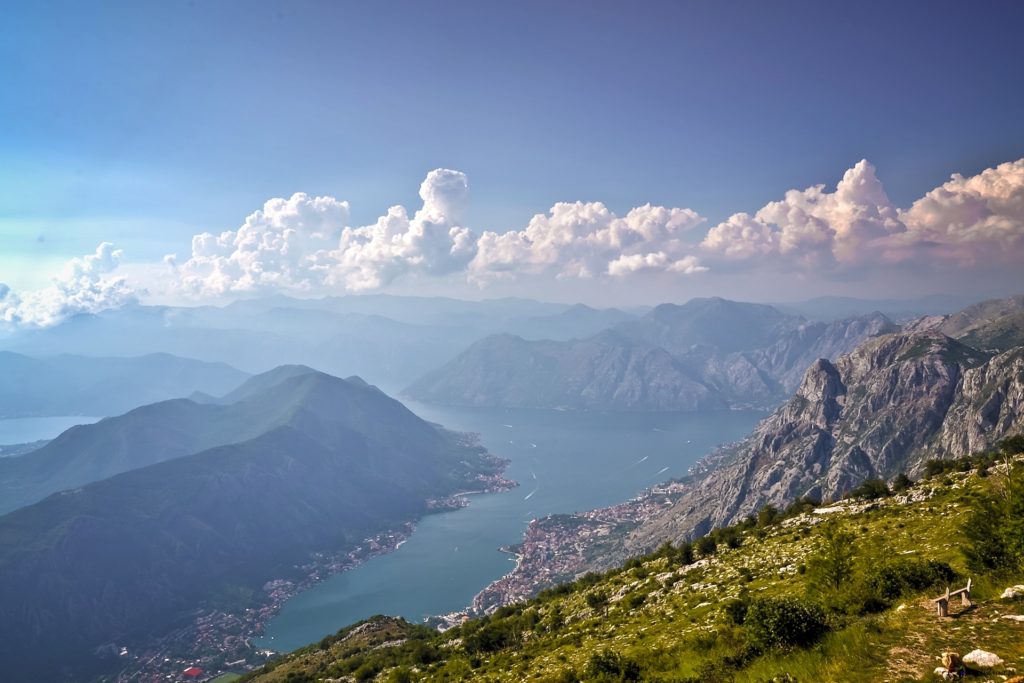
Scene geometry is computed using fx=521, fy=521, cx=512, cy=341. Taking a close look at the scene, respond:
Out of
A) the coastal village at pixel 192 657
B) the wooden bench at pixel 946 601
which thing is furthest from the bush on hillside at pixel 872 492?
the coastal village at pixel 192 657

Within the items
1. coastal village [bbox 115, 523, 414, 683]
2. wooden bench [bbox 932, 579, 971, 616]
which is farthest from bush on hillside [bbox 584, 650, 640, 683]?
coastal village [bbox 115, 523, 414, 683]

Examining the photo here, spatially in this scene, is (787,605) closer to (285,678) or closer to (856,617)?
(856,617)

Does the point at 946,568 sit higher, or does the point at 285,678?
the point at 946,568

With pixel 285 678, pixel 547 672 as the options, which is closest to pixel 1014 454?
pixel 547 672

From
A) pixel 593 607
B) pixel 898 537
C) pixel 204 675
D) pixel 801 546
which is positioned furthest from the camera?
pixel 204 675

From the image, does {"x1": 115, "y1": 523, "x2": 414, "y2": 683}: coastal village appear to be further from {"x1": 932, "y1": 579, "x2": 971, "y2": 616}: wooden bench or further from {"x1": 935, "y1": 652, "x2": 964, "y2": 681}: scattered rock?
{"x1": 935, "y1": 652, "x2": 964, "y2": 681}: scattered rock

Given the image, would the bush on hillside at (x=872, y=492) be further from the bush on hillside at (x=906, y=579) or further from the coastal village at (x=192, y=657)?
the coastal village at (x=192, y=657)

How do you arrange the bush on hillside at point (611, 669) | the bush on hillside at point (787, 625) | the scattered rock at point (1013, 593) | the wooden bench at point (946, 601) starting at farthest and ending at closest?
the bush on hillside at point (611, 669) < the bush on hillside at point (787, 625) < the scattered rock at point (1013, 593) < the wooden bench at point (946, 601)
